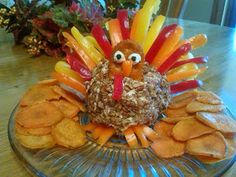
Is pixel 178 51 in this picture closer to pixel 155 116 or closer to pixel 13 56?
pixel 155 116

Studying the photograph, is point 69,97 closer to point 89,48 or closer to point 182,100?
point 89,48

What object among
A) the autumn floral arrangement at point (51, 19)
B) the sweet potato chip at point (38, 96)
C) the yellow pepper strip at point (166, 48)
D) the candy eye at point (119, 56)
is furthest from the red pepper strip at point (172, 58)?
the autumn floral arrangement at point (51, 19)

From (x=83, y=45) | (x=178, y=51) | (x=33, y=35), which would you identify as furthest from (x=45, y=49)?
(x=178, y=51)

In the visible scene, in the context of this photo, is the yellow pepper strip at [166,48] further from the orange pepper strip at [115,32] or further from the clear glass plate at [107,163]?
the clear glass plate at [107,163]

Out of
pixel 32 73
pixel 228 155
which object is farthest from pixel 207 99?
pixel 32 73

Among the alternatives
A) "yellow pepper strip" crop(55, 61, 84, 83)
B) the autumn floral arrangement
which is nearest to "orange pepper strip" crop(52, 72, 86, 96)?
"yellow pepper strip" crop(55, 61, 84, 83)

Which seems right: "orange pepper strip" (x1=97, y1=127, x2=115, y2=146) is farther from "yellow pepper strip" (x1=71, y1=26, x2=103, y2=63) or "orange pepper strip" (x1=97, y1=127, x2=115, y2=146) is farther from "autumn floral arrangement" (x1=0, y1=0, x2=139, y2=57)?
"autumn floral arrangement" (x1=0, y1=0, x2=139, y2=57)
